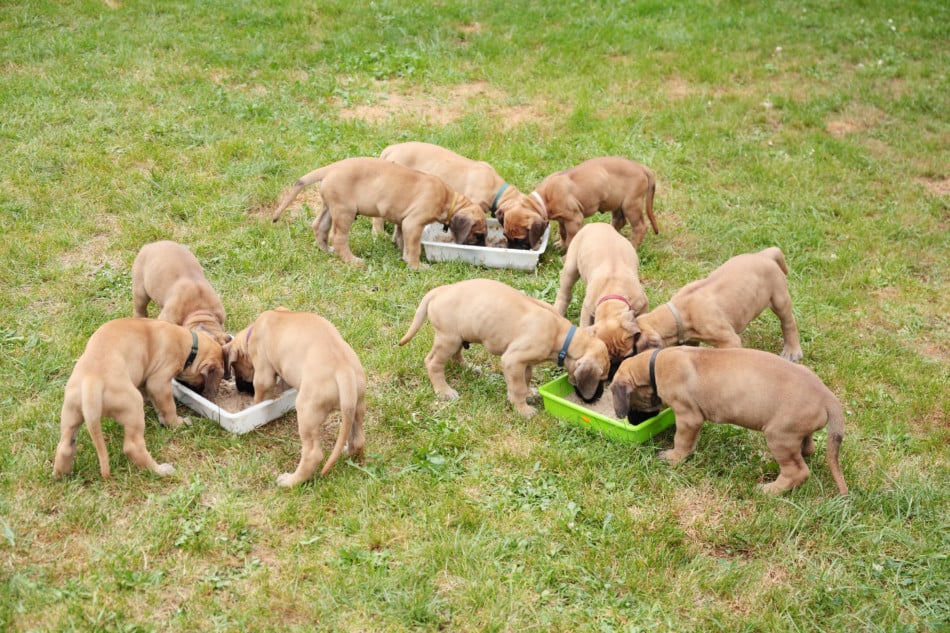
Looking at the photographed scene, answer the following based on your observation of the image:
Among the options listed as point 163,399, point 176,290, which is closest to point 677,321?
point 163,399

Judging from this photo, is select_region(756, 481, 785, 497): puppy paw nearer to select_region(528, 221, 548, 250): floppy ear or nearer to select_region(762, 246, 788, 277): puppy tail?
select_region(762, 246, 788, 277): puppy tail

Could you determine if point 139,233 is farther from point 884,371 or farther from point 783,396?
point 884,371

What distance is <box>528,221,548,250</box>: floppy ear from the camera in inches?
331

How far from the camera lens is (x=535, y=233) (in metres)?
8.42

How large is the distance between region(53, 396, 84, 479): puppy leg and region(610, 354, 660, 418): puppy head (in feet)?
11.5

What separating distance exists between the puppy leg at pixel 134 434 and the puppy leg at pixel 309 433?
97 cm

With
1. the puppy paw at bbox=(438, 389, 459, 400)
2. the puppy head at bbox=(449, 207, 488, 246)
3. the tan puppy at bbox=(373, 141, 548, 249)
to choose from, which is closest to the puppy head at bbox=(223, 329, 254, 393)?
the puppy paw at bbox=(438, 389, 459, 400)

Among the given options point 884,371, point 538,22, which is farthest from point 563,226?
point 538,22

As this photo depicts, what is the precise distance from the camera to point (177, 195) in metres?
9.56

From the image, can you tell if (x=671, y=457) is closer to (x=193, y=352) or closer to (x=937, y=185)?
(x=193, y=352)

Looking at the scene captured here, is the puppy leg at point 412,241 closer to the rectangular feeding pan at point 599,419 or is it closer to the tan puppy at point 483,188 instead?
the tan puppy at point 483,188

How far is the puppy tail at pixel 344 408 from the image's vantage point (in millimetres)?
5512

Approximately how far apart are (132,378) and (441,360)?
7.29ft

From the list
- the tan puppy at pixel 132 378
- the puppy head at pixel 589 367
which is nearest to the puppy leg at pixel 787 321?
the puppy head at pixel 589 367
